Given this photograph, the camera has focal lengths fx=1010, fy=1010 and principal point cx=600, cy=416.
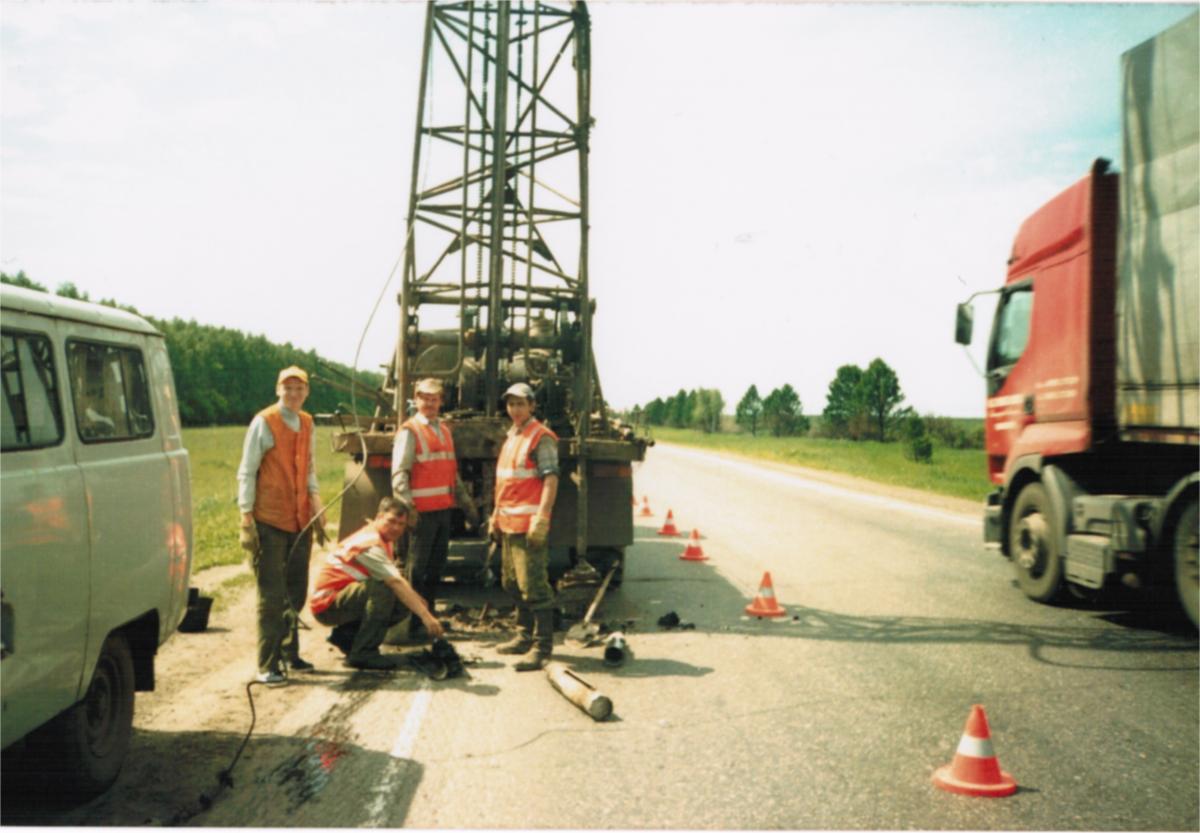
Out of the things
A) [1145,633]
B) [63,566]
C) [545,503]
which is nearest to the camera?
[63,566]

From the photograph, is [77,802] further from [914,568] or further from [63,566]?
[914,568]

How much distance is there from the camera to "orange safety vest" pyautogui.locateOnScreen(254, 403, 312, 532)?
249 inches

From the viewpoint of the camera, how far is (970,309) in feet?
35.3

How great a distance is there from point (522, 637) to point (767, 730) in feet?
7.90

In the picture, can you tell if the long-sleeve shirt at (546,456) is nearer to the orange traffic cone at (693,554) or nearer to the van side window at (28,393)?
the van side window at (28,393)

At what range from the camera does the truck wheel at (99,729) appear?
13.1ft

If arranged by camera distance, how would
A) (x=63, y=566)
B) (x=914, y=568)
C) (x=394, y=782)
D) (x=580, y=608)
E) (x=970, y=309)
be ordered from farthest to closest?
1. (x=914, y=568)
2. (x=970, y=309)
3. (x=580, y=608)
4. (x=394, y=782)
5. (x=63, y=566)

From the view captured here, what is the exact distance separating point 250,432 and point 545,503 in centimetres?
200

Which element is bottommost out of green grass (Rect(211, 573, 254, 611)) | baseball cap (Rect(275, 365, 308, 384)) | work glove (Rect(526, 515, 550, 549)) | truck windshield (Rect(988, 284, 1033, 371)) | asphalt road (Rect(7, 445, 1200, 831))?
green grass (Rect(211, 573, 254, 611))

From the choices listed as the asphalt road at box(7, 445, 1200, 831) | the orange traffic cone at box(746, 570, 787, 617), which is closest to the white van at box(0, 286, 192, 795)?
the asphalt road at box(7, 445, 1200, 831)

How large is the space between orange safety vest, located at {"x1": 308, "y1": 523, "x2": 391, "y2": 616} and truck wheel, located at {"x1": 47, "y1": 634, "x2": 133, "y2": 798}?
219cm

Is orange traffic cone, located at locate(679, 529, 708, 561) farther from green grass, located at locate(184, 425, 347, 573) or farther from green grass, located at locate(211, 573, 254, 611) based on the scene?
green grass, located at locate(211, 573, 254, 611)

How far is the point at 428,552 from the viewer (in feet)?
24.6

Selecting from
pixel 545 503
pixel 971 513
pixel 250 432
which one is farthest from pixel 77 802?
pixel 971 513
